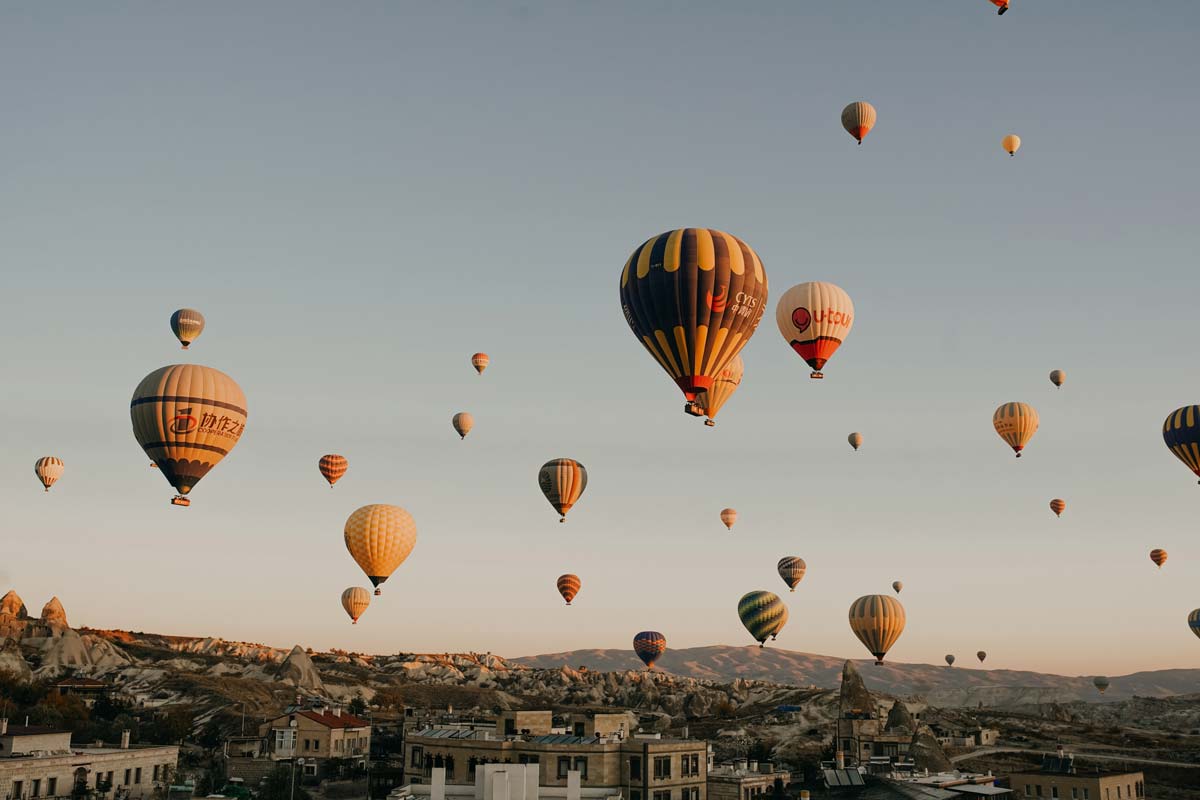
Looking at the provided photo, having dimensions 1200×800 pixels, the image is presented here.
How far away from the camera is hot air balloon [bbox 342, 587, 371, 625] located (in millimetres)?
138000

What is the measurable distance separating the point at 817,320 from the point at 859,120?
20.8 m

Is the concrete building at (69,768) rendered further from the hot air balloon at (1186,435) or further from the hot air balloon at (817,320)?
the hot air balloon at (1186,435)

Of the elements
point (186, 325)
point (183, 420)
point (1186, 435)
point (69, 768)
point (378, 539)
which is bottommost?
point (69, 768)

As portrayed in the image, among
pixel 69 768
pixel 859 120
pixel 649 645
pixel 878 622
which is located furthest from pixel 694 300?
pixel 649 645

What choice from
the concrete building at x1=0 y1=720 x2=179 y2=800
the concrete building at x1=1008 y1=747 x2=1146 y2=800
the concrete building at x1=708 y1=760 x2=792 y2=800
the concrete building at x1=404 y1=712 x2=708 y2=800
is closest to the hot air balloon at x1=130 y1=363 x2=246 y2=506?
the concrete building at x1=0 y1=720 x2=179 y2=800

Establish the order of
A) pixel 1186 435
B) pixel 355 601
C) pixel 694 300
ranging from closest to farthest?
pixel 694 300
pixel 1186 435
pixel 355 601

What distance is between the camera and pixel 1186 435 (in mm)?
104812

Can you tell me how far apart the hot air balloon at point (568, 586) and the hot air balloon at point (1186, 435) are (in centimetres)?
7603

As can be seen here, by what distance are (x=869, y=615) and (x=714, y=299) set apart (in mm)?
67662

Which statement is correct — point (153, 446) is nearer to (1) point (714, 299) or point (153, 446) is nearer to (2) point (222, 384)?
(2) point (222, 384)

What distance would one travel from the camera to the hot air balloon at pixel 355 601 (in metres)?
138

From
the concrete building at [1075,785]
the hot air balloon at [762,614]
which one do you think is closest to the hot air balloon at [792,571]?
the hot air balloon at [762,614]

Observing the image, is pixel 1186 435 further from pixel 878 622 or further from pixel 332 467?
pixel 332 467

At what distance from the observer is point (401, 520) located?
108 metres
